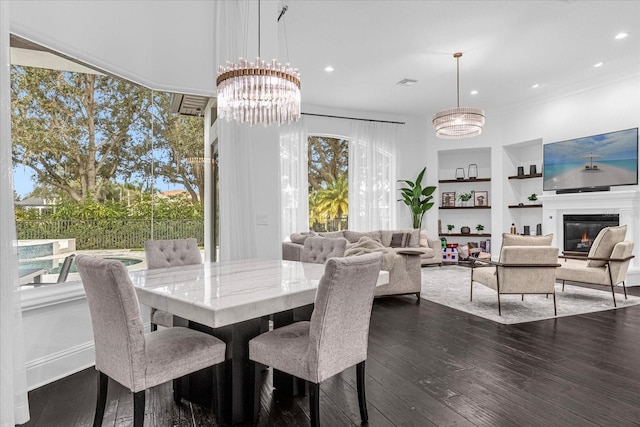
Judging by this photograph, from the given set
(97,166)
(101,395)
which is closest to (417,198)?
(97,166)

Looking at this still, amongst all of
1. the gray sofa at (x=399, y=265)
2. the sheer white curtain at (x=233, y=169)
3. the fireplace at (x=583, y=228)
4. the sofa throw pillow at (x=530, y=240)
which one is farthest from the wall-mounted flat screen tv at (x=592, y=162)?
the sheer white curtain at (x=233, y=169)

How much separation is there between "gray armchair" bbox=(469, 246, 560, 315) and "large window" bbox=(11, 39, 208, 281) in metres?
3.22

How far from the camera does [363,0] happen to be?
156 inches

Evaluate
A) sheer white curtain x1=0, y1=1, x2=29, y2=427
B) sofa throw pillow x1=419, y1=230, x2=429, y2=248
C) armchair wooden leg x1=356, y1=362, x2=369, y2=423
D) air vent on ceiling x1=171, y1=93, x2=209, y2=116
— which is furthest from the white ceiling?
armchair wooden leg x1=356, y1=362, x2=369, y2=423

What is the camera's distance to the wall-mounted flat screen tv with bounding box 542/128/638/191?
19.3 feet

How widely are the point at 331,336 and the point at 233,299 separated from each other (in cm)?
49

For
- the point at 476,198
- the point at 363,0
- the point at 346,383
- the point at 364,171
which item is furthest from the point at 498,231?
the point at 346,383

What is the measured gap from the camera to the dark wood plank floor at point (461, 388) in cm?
215

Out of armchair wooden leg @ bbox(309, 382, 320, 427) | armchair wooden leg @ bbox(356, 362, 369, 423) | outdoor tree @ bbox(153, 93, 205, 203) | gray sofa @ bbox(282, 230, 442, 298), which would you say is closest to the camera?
armchair wooden leg @ bbox(309, 382, 320, 427)

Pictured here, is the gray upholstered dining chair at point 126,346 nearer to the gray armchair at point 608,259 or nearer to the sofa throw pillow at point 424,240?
the gray armchair at point 608,259

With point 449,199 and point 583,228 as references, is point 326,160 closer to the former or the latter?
point 449,199

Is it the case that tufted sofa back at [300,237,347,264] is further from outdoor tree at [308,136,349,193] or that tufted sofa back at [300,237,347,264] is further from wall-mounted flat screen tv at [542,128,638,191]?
outdoor tree at [308,136,349,193]

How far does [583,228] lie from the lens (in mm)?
6590

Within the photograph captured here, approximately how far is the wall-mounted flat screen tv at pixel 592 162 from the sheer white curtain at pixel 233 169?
5623 mm
